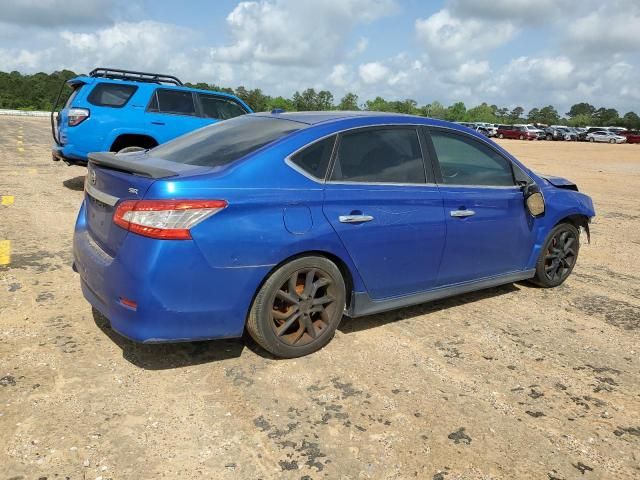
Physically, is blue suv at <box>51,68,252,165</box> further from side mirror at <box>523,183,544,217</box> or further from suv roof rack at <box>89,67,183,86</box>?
side mirror at <box>523,183,544,217</box>

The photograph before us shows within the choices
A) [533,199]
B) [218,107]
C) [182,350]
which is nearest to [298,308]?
[182,350]

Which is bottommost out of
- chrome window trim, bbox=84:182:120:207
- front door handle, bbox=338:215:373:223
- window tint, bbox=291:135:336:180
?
front door handle, bbox=338:215:373:223

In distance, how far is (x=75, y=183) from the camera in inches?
396

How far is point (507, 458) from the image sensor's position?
2.70 m

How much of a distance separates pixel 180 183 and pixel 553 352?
2.80 metres

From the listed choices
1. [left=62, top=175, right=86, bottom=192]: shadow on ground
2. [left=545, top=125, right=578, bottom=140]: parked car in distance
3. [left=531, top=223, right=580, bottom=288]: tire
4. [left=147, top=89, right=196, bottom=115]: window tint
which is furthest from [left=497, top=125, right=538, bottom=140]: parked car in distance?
[left=531, top=223, right=580, bottom=288]: tire

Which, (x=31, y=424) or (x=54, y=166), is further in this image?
(x=54, y=166)

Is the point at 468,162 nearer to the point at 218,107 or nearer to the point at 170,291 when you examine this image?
the point at 170,291

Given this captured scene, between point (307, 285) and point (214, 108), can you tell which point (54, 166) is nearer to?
point (214, 108)

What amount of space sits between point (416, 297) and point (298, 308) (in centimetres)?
104

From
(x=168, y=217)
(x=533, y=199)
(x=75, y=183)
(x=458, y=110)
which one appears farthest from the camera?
(x=458, y=110)

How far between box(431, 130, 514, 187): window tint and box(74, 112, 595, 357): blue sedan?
1 cm

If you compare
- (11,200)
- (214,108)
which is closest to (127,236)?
(11,200)

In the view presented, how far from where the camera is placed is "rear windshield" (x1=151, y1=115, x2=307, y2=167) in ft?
11.6
